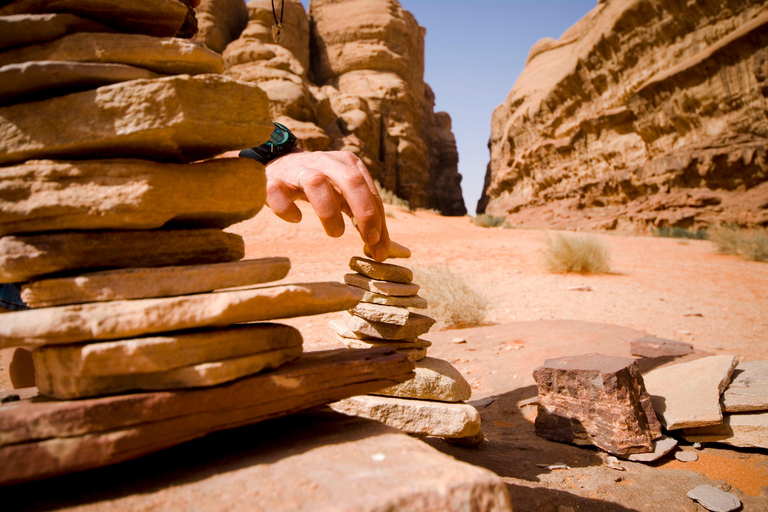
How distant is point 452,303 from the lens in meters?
6.12

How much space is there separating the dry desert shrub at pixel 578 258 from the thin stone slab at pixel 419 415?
6628 mm

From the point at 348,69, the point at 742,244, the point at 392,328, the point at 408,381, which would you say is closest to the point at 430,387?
the point at 408,381

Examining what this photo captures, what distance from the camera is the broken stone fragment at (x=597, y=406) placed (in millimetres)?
2578

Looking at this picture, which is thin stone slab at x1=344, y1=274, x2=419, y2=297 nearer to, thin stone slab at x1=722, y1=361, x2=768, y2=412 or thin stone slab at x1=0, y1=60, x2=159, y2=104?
thin stone slab at x1=0, y1=60, x2=159, y2=104

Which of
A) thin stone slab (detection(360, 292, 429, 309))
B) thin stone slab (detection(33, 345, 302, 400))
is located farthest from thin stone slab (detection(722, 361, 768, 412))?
thin stone slab (detection(33, 345, 302, 400))

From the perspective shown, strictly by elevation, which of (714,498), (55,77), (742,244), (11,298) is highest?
(55,77)

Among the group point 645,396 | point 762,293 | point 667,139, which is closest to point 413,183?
point 667,139

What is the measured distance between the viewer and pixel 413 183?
Answer: 27.9 m

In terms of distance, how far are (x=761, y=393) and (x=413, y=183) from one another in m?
25.7

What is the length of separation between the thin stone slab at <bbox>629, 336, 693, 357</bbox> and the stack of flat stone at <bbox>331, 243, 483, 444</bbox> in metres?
2.28

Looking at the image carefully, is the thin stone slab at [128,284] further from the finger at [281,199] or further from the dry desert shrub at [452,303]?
the dry desert shrub at [452,303]

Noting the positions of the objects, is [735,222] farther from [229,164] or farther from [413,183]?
[413,183]

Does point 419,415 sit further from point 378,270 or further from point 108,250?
point 108,250

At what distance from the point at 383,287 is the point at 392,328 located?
0.26m
